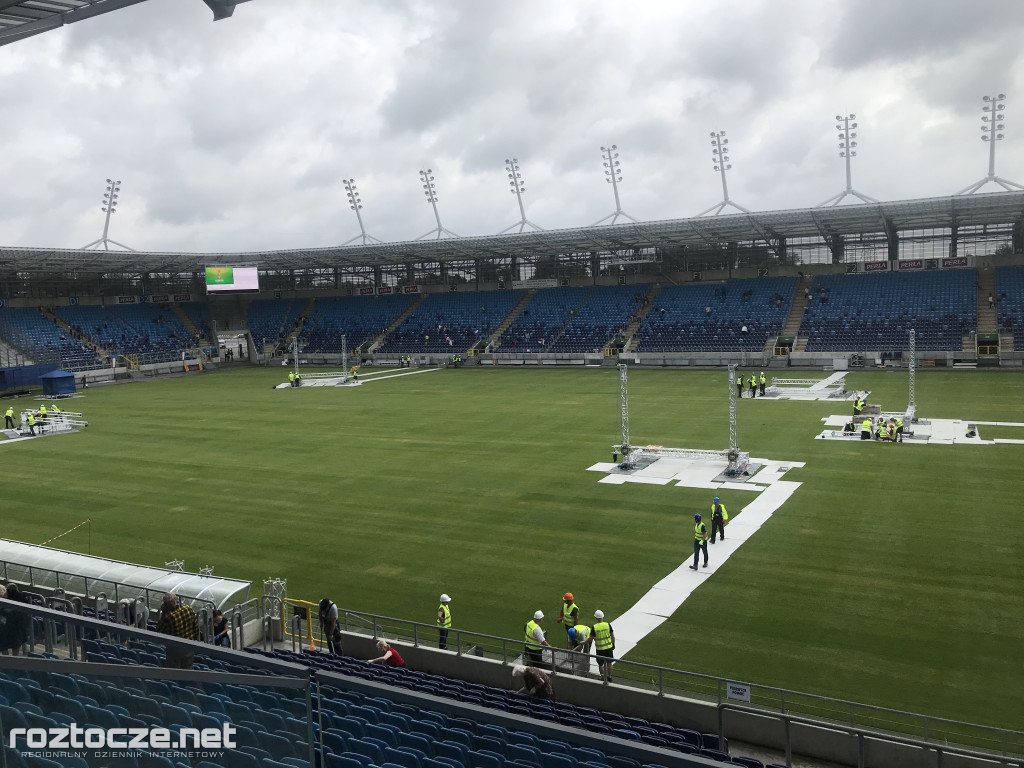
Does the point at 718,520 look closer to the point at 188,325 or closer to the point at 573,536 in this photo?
the point at 573,536

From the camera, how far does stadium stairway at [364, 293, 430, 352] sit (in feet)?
270

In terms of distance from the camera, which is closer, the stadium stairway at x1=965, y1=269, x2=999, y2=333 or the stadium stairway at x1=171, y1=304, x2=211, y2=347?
the stadium stairway at x1=965, y1=269, x2=999, y2=333

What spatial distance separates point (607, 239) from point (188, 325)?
4772 centimetres

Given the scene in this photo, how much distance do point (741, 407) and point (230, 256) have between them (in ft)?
181

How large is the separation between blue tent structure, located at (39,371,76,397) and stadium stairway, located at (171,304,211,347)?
27245mm

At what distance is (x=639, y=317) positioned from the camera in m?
73.8

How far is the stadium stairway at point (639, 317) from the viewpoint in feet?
231

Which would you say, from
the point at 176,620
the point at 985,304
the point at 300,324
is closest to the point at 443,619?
the point at 176,620

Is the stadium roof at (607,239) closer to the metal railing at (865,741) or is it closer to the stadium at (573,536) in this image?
the stadium at (573,536)

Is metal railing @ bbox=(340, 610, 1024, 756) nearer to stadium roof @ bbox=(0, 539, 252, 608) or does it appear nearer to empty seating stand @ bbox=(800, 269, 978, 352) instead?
stadium roof @ bbox=(0, 539, 252, 608)

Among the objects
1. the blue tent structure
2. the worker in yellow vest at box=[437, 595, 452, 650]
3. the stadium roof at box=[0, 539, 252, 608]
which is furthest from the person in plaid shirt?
the blue tent structure

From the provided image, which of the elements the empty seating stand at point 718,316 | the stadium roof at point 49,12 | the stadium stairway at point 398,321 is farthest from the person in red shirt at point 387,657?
the stadium stairway at point 398,321

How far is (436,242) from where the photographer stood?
71938 mm

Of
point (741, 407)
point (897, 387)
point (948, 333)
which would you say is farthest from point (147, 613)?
point (948, 333)
